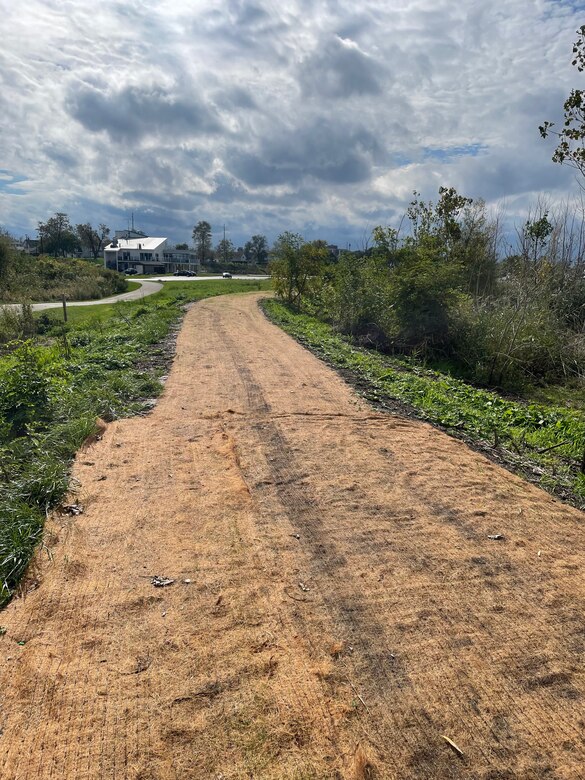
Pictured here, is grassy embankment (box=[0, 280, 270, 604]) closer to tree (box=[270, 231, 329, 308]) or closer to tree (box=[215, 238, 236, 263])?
tree (box=[270, 231, 329, 308])

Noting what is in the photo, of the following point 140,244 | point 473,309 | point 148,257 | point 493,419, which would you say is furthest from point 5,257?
point 140,244

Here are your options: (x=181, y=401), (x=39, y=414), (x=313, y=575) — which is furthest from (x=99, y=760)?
(x=181, y=401)

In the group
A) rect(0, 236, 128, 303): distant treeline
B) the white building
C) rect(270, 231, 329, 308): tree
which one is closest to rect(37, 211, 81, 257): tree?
the white building

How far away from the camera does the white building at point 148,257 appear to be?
90.4m

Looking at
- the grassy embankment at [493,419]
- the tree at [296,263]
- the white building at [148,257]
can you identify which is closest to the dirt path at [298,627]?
the grassy embankment at [493,419]

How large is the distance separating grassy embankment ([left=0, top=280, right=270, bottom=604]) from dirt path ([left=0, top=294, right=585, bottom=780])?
274mm

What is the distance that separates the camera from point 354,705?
2.78m

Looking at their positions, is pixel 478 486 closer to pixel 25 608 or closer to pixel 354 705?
pixel 354 705

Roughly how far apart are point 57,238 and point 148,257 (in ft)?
59.0

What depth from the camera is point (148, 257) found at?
9900 centimetres

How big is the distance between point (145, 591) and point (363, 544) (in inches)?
68.2

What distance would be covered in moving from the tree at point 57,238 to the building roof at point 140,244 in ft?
24.3

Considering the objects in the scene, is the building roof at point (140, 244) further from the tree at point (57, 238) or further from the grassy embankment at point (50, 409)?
the grassy embankment at point (50, 409)

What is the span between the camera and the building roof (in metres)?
98.0
